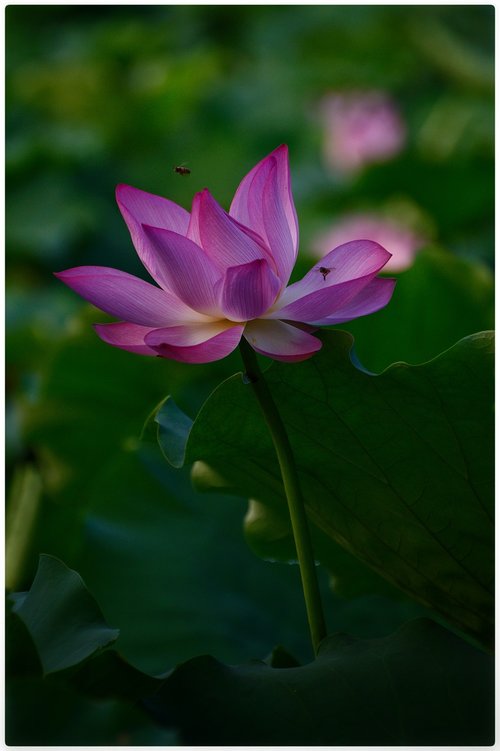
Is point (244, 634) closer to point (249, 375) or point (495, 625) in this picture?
point (495, 625)

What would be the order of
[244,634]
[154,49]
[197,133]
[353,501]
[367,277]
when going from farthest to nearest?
[154,49]
[197,133]
[244,634]
[353,501]
[367,277]

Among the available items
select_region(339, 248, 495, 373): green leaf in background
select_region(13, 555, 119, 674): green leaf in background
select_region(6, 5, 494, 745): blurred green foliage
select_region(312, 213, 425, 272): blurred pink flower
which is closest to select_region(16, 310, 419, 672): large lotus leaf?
select_region(6, 5, 494, 745): blurred green foliage

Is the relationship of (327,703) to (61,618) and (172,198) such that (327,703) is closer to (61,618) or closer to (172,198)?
(61,618)

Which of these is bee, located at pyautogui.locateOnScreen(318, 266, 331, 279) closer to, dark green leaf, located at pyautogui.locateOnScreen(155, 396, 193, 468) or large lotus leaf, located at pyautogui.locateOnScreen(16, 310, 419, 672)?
dark green leaf, located at pyautogui.locateOnScreen(155, 396, 193, 468)

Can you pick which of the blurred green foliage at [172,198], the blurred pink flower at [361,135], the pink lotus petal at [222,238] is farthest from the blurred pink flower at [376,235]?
the pink lotus petal at [222,238]

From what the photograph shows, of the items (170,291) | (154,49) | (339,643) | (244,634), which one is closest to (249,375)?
(170,291)

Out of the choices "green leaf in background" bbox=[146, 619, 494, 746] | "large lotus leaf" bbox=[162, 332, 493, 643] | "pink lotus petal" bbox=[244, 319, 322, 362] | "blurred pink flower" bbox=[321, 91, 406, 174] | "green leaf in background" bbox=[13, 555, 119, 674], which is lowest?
"green leaf in background" bbox=[146, 619, 494, 746]
